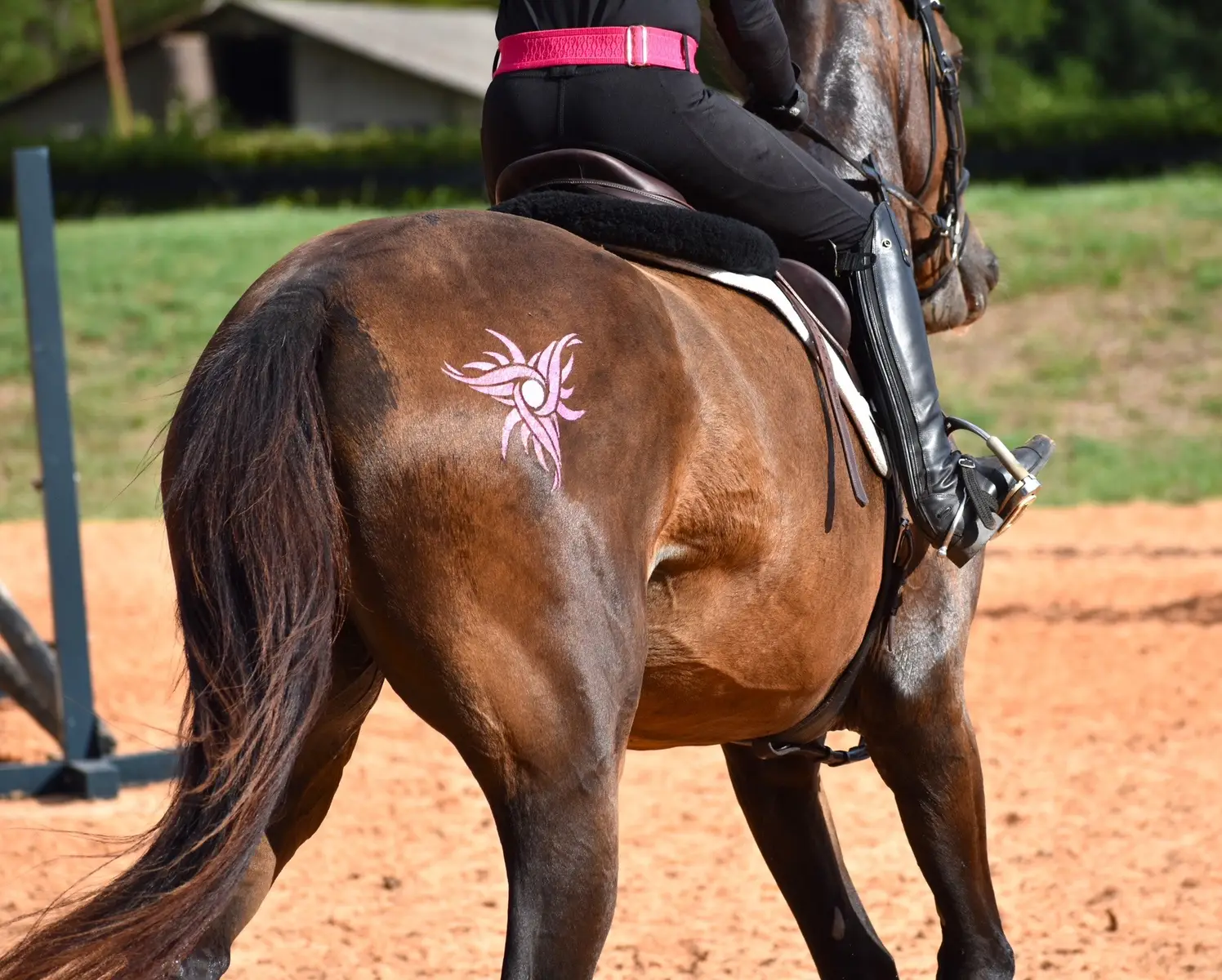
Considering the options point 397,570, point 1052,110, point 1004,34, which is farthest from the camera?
point 1004,34

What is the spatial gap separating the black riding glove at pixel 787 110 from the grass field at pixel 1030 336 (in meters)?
9.67

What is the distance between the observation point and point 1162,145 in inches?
910

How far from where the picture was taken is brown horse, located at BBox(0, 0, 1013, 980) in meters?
2.21

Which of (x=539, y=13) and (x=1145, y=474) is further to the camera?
(x=1145, y=474)

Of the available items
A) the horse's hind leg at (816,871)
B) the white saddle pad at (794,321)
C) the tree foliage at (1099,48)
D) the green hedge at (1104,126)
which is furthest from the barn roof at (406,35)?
the white saddle pad at (794,321)

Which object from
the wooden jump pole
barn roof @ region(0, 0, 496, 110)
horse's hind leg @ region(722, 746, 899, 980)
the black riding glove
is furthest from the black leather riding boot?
the wooden jump pole

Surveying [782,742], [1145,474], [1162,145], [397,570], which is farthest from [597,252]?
[1162,145]

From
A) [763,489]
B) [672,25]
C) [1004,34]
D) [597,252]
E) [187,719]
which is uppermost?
[672,25]

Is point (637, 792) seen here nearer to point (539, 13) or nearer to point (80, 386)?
point (539, 13)

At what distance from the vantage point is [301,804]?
272cm

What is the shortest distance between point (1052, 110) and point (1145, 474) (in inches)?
562

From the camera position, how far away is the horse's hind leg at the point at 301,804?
8.39 ft

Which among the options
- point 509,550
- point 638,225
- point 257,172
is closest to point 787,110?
point 638,225

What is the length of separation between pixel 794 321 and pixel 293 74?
1443 inches
